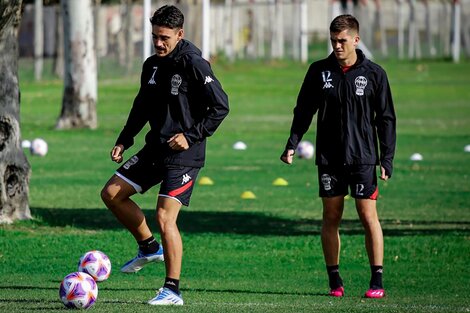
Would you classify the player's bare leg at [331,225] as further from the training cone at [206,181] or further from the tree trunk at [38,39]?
the tree trunk at [38,39]

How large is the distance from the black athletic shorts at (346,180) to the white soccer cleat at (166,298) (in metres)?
1.49

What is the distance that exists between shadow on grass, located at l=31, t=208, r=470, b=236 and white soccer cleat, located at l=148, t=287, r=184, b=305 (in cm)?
517

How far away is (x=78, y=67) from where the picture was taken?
97.5 ft

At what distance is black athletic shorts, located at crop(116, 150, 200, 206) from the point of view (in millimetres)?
9969

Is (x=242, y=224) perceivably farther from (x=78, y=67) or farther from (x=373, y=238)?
(x=78, y=67)

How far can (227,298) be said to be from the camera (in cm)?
1043

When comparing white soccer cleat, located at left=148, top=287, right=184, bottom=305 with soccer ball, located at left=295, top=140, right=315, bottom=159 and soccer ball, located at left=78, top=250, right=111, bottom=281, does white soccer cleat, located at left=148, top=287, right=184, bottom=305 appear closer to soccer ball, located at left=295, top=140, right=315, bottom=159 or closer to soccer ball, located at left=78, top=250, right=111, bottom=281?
soccer ball, located at left=78, top=250, right=111, bottom=281

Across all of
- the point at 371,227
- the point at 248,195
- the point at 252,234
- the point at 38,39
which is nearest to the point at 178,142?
the point at 371,227

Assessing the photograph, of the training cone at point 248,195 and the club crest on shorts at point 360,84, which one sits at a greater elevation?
the club crest on shorts at point 360,84

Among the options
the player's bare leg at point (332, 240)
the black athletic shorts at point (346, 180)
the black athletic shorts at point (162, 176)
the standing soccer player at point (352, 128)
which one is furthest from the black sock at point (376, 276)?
the black athletic shorts at point (162, 176)

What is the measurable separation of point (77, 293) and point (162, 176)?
130 centimetres

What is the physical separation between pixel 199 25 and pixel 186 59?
42160 millimetres

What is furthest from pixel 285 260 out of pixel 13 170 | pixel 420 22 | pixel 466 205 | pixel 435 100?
pixel 420 22

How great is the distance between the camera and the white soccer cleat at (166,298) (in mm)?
9719
